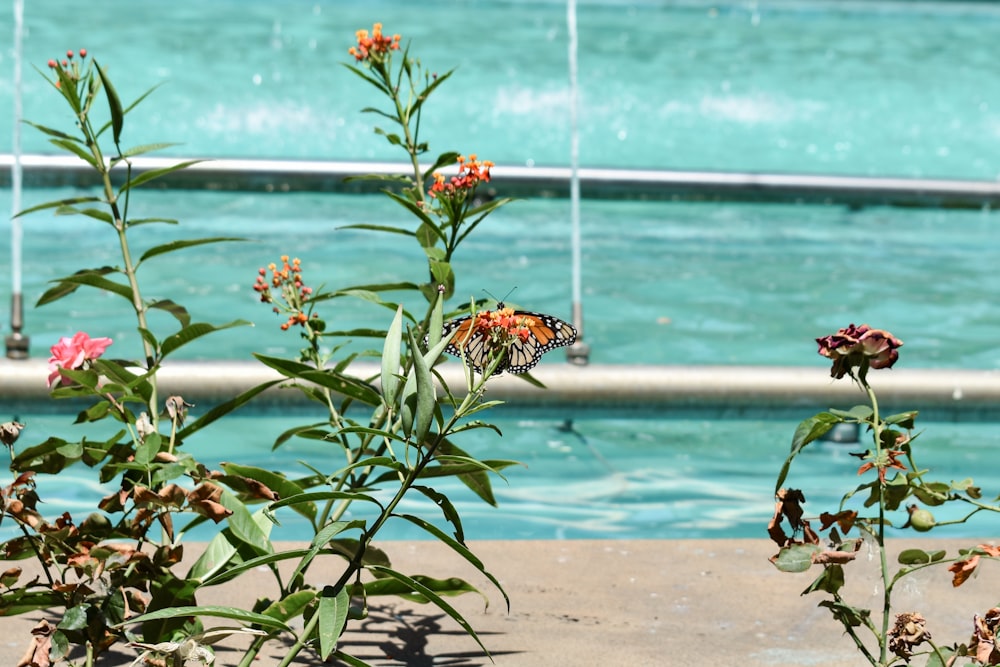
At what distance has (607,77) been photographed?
15164 mm

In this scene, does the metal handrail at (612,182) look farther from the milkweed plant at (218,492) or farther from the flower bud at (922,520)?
the flower bud at (922,520)

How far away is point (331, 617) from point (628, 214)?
845 centimetres

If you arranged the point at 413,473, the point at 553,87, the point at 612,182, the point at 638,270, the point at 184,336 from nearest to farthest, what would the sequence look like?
the point at 413,473 < the point at 184,336 < the point at 612,182 < the point at 638,270 < the point at 553,87

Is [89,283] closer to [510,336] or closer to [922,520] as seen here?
[510,336]

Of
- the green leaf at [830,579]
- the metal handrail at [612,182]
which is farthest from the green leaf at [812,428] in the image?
the metal handrail at [612,182]

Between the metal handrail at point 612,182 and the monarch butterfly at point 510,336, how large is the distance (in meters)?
4.53

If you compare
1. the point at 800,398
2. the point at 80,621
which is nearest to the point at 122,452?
the point at 80,621

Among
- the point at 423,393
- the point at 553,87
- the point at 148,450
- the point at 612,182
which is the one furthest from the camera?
the point at 553,87

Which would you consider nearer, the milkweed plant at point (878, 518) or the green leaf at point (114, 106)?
the milkweed plant at point (878, 518)

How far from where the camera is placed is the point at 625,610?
2717mm

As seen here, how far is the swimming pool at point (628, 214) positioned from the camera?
4918 mm

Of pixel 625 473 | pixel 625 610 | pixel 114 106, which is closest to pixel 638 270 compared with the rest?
pixel 625 473

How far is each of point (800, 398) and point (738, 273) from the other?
398 centimetres

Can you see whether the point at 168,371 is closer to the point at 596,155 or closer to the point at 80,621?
the point at 80,621
